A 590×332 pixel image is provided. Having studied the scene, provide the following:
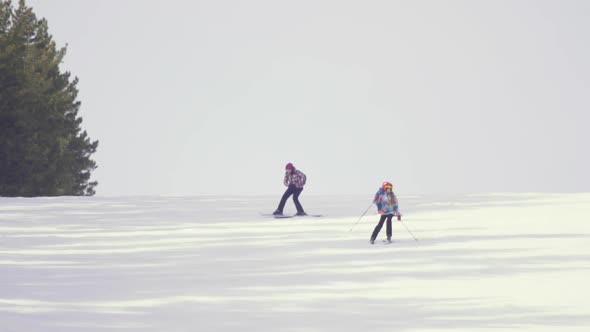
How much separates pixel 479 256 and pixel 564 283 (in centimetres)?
387

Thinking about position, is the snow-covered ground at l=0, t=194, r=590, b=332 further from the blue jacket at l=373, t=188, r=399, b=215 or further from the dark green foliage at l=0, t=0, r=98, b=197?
the dark green foliage at l=0, t=0, r=98, b=197

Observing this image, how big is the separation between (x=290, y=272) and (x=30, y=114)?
42051 mm

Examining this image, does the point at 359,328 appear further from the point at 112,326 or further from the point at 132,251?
the point at 132,251

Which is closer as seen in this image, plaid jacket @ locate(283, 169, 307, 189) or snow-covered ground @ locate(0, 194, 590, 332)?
snow-covered ground @ locate(0, 194, 590, 332)

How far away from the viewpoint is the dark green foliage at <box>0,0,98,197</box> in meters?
54.2

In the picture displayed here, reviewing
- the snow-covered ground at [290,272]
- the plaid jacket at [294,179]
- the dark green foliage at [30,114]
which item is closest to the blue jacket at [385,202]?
the snow-covered ground at [290,272]

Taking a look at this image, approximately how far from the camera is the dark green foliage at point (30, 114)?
54188 millimetres

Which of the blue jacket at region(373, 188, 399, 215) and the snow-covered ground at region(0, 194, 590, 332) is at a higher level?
the blue jacket at region(373, 188, 399, 215)

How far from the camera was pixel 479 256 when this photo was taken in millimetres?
18656

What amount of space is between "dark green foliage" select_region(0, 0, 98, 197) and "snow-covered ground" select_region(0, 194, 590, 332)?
999 inches

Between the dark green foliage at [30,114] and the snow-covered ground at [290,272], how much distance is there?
25376 mm

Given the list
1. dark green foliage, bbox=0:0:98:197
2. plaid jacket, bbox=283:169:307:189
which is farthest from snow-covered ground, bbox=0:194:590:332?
dark green foliage, bbox=0:0:98:197

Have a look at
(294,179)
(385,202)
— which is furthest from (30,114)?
(385,202)

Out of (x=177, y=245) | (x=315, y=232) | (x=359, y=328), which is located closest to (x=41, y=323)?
(x=359, y=328)
